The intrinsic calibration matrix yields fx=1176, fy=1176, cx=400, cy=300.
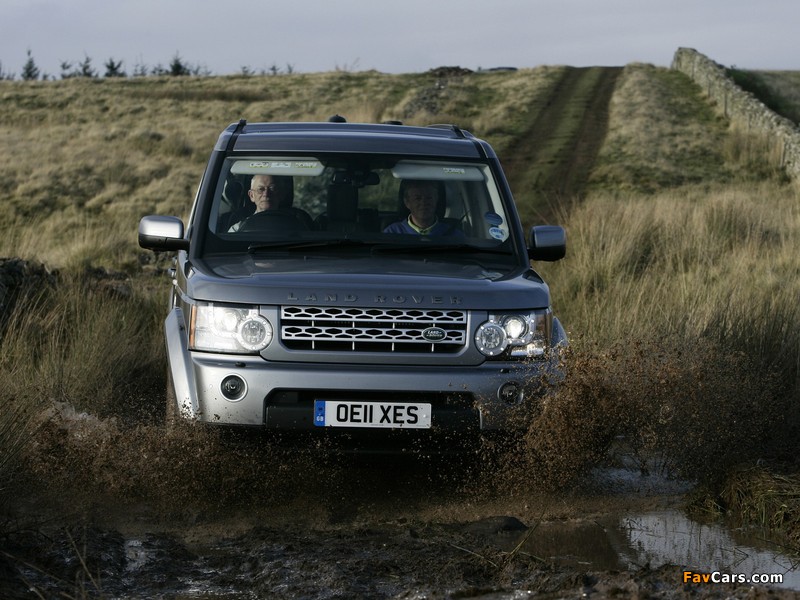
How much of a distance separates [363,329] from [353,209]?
4.42ft

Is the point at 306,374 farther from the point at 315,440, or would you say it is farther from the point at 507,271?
the point at 507,271

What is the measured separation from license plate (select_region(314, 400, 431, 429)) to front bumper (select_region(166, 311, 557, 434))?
1.0 inches

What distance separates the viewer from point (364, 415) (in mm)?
5266

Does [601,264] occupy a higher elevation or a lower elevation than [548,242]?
lower

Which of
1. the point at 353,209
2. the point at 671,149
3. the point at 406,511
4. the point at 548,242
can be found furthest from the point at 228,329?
the point at 671,149

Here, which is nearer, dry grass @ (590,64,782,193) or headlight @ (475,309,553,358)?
headlight @ (475,309,553,358)

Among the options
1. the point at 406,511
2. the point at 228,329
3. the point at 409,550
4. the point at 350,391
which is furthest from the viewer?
the point at 406,511

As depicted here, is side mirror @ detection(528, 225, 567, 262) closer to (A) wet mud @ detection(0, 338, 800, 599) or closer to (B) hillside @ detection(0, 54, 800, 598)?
(B) hillside @ detection(0, 54, 800, 598)

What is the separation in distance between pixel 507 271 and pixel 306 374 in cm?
131

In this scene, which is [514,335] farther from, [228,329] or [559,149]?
[559,149]

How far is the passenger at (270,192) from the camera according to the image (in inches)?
258

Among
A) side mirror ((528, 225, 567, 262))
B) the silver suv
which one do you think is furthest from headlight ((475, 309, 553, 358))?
side mirror ((528, 225, 567, 262))

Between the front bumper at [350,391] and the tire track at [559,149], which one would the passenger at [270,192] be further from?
the tire track at [559,149]

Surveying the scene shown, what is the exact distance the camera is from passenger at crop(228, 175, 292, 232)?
655cm
